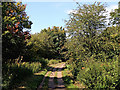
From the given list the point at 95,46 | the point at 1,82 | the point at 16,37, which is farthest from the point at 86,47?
→ the point at 1,82

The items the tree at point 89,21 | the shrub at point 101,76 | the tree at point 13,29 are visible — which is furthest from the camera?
the tree at point 89,21

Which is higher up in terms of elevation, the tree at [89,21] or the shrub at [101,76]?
the tree at [89,21]

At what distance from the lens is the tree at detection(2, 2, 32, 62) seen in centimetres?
644

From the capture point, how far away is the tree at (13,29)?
21.1 feet

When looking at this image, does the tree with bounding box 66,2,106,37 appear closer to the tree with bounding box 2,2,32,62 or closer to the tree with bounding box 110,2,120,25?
the tree with bounding box 110,2,120,25

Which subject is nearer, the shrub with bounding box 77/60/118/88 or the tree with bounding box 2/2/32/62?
the tree with bounding box 2/2/32/62

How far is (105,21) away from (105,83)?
19.3 ft

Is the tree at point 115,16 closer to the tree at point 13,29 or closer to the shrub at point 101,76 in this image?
the shrub at point 101,76

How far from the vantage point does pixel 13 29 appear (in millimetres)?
6383

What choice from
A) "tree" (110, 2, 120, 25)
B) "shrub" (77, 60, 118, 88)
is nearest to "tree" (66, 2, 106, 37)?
"tree" (110, 2, 120, 25)

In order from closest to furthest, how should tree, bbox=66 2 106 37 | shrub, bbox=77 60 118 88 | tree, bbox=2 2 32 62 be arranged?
tree, bbox=2 2 32 62
shrub, bbox=77 60 118 88
tree, bbox=66 2 106 37

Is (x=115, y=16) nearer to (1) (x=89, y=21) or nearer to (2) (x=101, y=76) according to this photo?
(1) (x=89, y=21)

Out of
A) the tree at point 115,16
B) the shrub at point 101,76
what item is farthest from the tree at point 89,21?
the shrub at point 101,76

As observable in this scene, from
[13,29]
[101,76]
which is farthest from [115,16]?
[13,29]
